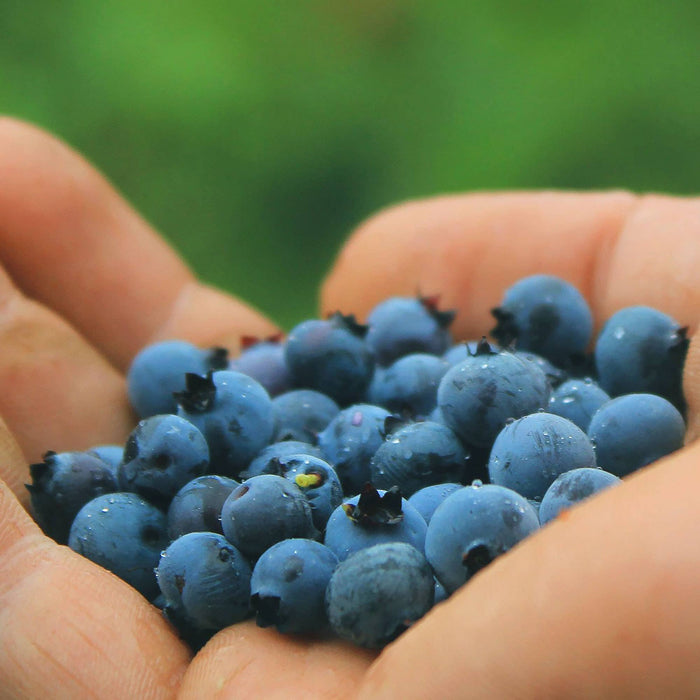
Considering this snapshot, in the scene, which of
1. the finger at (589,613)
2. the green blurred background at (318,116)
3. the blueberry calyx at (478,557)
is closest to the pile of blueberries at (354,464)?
the blueberry calyx at (478,557)

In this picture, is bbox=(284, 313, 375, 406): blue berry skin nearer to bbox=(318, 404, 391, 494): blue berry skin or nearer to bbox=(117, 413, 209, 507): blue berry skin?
bbox=(318, 404, 391, 494): blue berry skin

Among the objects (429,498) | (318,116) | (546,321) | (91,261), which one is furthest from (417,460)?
(318,116)

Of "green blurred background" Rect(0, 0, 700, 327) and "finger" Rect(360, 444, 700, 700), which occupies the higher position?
"green blurred background" Rect(0, 0, 700, 327)

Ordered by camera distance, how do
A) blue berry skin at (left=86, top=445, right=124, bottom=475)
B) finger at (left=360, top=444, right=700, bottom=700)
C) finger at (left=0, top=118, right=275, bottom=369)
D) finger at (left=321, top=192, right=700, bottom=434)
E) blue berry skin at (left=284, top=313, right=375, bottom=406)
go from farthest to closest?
finger at (left=0, top=118, right=275, bottom=369) < finger at (left=321, top=192, right=700, bottom=434) < blue berry skin at (left=284, top=313, right=375, bottom=406) < blue berry skin at (left=86, top=445, right=124, bottom=475) < finger at (left=360, top=444, right=700, bottom=700)

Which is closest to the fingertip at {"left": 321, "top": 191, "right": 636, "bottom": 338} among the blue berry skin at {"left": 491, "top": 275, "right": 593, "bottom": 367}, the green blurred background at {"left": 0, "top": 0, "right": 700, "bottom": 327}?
the blue berry skin at {"left": 491, "top": 275, "right": 593, "bottom": 367}

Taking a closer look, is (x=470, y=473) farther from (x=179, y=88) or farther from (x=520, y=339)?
(x=179, y=88)

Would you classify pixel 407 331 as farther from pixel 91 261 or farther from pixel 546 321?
Result: pixel 91 261

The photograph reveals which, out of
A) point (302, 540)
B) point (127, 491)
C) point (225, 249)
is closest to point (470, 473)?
point (302, 540)
